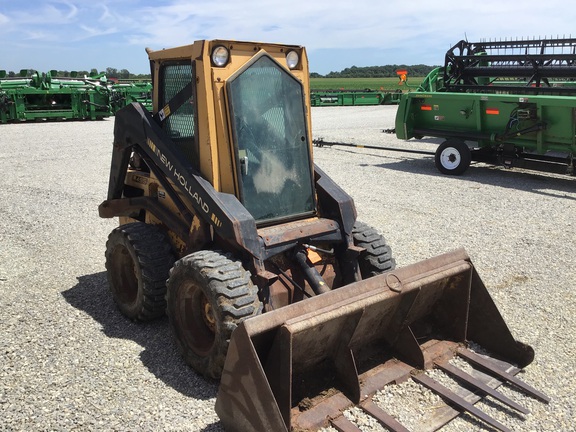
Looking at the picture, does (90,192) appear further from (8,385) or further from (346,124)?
(346,124)

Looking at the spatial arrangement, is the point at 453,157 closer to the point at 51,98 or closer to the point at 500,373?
the point at 500,373

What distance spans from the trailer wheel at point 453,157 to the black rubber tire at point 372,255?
7.84 meters

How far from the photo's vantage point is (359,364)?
3.86 metres

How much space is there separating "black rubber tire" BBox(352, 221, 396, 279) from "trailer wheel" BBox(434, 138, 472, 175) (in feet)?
25.7

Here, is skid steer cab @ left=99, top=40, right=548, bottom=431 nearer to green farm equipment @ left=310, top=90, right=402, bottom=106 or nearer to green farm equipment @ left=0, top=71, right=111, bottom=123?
green farm equipment @ left=0, top=71, right=111, bottom=123

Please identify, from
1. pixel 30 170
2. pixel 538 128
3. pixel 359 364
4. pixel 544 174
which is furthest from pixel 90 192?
pixel 544 174

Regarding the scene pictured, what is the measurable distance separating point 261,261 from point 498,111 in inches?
354

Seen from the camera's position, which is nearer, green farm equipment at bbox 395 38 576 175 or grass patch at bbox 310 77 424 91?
green farm equipment at bbox 395 38 576 175

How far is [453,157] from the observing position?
12.0 m

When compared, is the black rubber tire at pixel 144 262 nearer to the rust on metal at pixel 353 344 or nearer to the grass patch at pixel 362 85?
the rust on metal at pixel 353 344

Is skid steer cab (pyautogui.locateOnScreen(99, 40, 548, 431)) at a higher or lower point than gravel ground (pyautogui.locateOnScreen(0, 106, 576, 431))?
higher

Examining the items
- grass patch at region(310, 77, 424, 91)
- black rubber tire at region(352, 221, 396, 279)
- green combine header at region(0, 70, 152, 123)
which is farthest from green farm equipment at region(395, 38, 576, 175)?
grass patch at region(310, 77, 424, 91)

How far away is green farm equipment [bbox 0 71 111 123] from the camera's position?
21.9 m

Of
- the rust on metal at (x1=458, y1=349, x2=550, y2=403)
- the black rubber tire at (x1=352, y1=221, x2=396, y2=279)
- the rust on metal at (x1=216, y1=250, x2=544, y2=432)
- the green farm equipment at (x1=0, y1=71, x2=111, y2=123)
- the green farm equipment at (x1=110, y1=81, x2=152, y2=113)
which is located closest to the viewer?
the rust on metal at (x1=216, y1=250, x2=544, y2=432)
